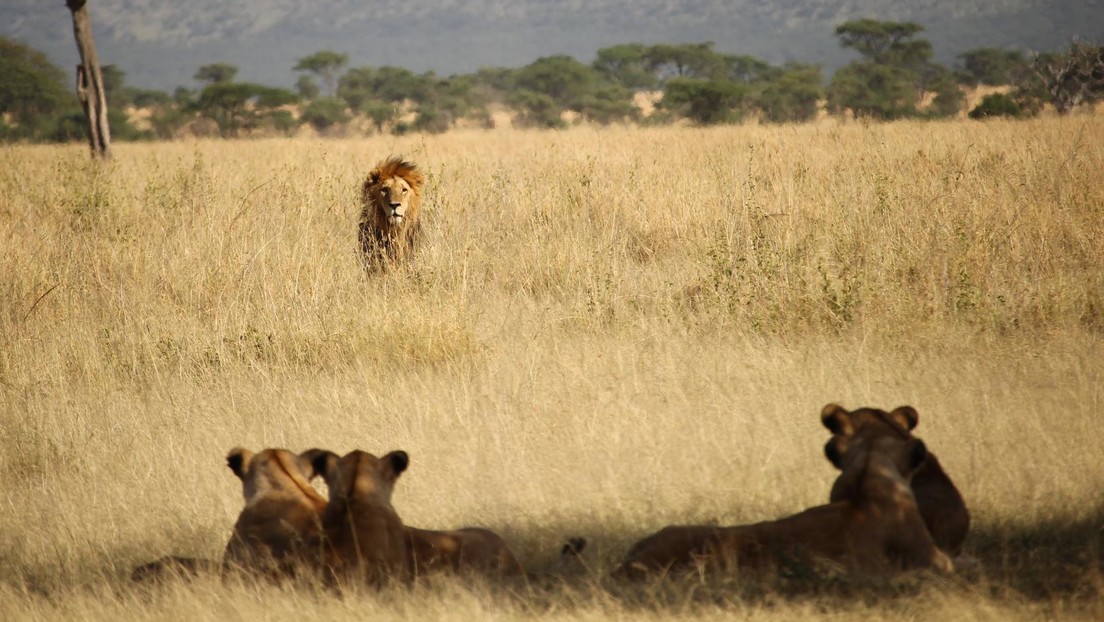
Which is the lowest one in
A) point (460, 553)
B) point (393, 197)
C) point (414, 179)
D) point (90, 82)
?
point (460, 553)

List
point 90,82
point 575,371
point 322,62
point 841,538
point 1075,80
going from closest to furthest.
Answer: point 841,538 < point 575,371 < point 90,82 < point 1075,80 < point 322,62

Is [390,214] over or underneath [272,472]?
over

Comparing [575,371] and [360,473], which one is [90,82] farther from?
[360,473]

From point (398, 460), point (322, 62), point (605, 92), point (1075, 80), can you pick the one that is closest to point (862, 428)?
point (398, 460)

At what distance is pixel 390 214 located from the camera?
26.1 ft

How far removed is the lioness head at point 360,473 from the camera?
11.6ft

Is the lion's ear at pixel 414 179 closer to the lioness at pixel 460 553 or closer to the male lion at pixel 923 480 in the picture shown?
the lioness at pixel 460 553

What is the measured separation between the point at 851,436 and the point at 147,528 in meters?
2.71

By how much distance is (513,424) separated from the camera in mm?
5098

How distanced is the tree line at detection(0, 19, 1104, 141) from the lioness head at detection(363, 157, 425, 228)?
674 inches

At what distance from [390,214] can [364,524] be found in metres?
4.73

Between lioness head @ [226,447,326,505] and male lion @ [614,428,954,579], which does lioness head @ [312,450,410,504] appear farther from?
male lion @ [614,428,954,579]

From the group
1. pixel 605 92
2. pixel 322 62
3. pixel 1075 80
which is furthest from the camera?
pixel 322 62

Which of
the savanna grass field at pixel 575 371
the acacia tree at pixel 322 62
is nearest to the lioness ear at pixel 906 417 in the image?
the savanna grass field at pixel 575 371
